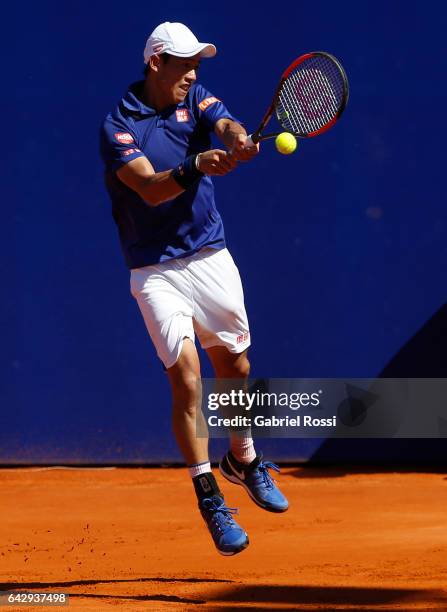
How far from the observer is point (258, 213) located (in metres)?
7.04

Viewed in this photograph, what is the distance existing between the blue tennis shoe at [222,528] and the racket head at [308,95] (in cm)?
147

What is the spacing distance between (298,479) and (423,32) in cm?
271

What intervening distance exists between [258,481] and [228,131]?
1.44 metres

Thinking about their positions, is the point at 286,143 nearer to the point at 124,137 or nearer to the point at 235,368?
the point at 124,137

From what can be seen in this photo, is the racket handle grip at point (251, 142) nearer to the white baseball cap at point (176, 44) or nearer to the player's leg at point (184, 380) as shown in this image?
the white baseball cap at point (176, 44)

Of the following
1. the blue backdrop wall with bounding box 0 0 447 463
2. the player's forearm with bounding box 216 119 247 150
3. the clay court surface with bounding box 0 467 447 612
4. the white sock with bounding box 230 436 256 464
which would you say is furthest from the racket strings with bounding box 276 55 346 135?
the blue backdrop wall with bounding box 0 0 447 463

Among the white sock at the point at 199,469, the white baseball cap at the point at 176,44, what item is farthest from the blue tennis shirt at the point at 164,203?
the white sock at the point at 199,469

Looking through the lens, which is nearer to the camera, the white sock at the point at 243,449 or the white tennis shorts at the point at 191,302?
the white tennis shorts at the point at 191,302

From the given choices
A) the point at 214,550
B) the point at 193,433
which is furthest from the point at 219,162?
the point at 214,550

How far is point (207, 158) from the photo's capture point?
436cm

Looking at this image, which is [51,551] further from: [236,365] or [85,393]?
[85,393]

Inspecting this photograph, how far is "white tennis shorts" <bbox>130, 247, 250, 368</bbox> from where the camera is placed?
4.62 meters

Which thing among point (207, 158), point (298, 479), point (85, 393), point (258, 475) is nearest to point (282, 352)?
point (298, 479)

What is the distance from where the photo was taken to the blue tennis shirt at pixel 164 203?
471 centimetres
